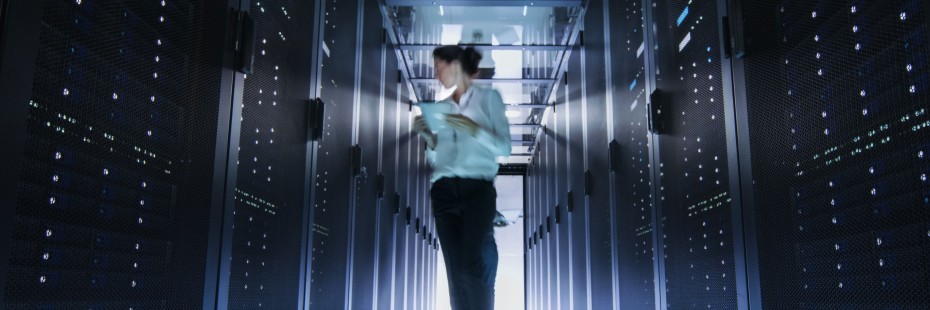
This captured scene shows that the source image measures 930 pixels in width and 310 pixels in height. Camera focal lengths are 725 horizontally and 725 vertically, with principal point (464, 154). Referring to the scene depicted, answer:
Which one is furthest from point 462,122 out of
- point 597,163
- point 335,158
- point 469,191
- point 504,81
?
point 504,81

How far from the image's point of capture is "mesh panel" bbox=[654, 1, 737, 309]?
209 cm

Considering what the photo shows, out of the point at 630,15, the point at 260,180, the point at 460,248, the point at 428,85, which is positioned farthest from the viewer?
the point at 428,85

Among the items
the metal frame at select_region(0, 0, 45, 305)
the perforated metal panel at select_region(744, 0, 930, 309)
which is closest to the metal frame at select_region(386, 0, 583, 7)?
the perforated metal panel at select_region(744, 0, 930, 309)

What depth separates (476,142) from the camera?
244 cm

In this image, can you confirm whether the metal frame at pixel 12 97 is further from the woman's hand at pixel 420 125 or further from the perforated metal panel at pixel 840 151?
the woman's hand at pixel 420 125

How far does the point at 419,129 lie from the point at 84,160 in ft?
4.39

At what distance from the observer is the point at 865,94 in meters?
1.32

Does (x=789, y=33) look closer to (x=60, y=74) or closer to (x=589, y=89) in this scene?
(x=60, y=74)

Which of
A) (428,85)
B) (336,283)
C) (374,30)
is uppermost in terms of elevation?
(428,85)

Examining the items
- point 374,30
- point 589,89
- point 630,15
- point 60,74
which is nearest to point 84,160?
point 60,74

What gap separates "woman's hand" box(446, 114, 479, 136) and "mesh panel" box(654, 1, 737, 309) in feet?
2.36

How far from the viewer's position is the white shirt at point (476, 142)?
95.0 inches

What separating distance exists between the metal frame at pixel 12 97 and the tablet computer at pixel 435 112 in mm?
1439

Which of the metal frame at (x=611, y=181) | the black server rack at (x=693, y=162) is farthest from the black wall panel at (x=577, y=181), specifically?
the black server rack at (x=693, y=162)
